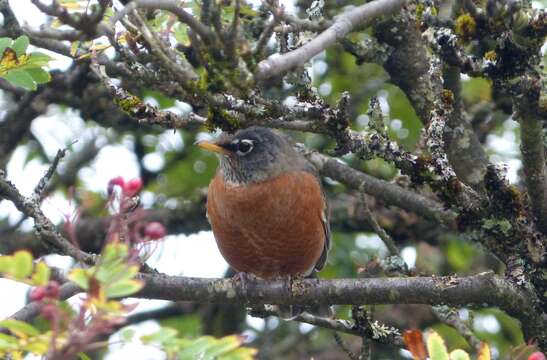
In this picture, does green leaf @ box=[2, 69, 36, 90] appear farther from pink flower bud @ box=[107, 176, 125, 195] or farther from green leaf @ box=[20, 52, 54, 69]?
pink flower bud @ box=[107, 176, 125, 195]

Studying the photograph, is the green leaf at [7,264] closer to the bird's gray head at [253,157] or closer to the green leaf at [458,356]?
the green leaf at [458,356]

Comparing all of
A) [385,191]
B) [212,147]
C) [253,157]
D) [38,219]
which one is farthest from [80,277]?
[253,157]

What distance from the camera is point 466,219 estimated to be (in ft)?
14.6

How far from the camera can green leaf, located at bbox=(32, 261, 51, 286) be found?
2564 mm

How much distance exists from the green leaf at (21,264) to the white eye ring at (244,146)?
11.9ft

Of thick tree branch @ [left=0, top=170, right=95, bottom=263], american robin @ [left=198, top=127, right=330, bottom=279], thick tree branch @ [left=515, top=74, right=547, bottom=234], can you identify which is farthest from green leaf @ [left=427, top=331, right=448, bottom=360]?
american robin @ [left=198, top=127, right=330, bottom=279]

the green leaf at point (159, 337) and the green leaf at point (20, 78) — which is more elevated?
the green leaf at point (159, 337)

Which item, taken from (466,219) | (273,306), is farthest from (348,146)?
(273,306)

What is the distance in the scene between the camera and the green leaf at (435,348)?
291 centimetres

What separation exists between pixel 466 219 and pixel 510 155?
2821 mm

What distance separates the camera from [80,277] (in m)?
2.51

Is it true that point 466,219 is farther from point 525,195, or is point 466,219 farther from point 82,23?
point 82,23

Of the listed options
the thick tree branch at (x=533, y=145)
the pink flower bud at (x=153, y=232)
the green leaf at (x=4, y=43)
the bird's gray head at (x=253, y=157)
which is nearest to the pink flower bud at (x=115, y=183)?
the pink flower bud at (x=153, y=232)

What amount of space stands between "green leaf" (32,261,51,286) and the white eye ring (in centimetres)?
361
